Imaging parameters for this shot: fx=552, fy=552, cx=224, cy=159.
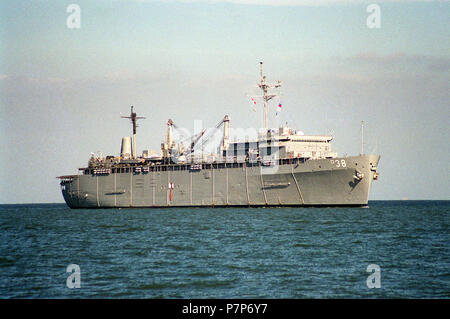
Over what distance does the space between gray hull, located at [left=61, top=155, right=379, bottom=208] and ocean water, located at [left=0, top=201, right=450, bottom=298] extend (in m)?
15.5

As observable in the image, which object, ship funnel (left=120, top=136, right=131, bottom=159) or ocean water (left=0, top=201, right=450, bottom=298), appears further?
ship funnel (left=120, top=136, right=131, bottom=159)

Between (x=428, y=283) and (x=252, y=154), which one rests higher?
(x=252, y=154)

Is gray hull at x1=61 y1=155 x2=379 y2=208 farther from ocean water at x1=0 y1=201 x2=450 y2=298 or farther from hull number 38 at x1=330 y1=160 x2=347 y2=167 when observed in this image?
ocean water at x1=0 y1=201 x2=450 y2=298

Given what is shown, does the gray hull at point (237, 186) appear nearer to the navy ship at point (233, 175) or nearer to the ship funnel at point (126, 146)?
the navy ship at point (233, 175)

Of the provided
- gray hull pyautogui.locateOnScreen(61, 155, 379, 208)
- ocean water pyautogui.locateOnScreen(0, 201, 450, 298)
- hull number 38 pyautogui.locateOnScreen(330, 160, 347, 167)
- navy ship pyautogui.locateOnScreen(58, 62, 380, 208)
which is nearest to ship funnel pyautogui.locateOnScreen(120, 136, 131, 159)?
navy ship pyautogui.locateOnScreen(58, 62, 380, 208)

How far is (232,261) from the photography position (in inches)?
1025

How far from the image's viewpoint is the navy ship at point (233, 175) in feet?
193

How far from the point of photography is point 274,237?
3494 cm

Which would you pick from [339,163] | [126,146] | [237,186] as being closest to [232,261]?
[339,163]

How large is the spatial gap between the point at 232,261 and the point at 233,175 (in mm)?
41261

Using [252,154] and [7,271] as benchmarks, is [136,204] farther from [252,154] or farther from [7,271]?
[7,271]

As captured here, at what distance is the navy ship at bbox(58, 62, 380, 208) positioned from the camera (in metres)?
58.9

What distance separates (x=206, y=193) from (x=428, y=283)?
164 feet
